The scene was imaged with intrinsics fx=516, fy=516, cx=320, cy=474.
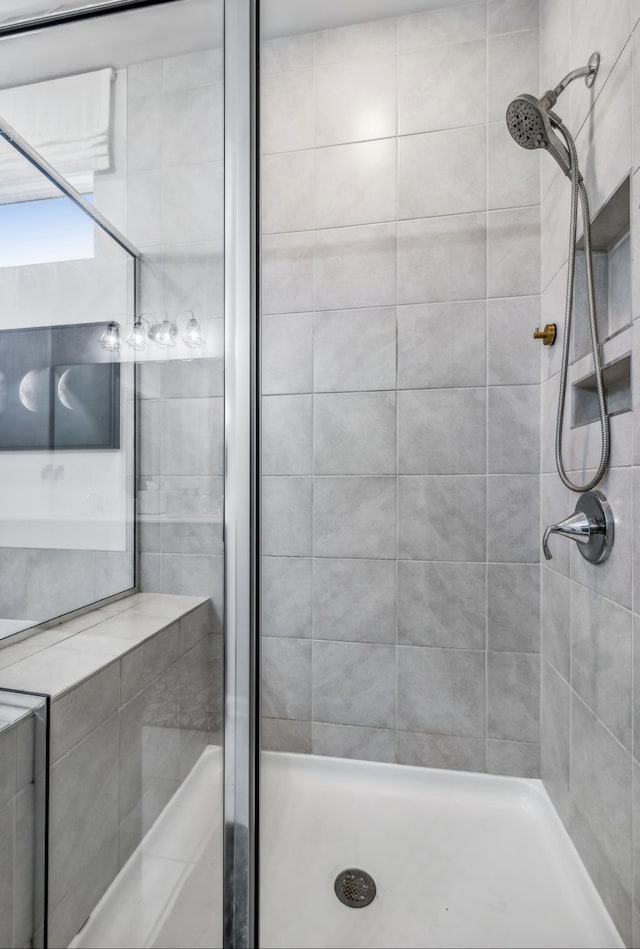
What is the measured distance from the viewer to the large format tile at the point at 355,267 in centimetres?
145

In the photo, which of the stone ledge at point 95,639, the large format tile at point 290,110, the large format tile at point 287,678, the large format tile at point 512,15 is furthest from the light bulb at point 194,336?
the large format tile at point 512,15

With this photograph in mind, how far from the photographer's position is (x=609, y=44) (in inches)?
36.5

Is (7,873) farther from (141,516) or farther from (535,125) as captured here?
(535,125)

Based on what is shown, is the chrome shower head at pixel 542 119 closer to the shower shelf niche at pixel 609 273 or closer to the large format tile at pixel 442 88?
the shower shelf niche at pixel 609 273

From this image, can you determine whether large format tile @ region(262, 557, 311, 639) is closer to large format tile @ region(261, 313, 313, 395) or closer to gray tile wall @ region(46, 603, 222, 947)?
large format tile @ region(261, 313, 313, 395)

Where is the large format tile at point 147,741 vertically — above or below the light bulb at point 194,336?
below

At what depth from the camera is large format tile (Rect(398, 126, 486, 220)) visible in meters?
1.40

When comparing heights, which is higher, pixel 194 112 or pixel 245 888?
pixel 194 112

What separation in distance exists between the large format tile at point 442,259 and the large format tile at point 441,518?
51cm

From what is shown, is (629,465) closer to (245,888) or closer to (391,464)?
(391,464)

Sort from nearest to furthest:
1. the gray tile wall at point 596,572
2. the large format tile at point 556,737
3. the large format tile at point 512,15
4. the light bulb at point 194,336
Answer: the light bulb at point 194,336 < the gray tile wall at point 596,572 < the large format tile at point 556,737 < the large format tile at point 512,15

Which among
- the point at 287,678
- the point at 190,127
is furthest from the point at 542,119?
the point at 287,678

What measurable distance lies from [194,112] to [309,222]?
0.99 m

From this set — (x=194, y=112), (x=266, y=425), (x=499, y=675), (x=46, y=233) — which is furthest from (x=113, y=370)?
(x=499, y=675)
